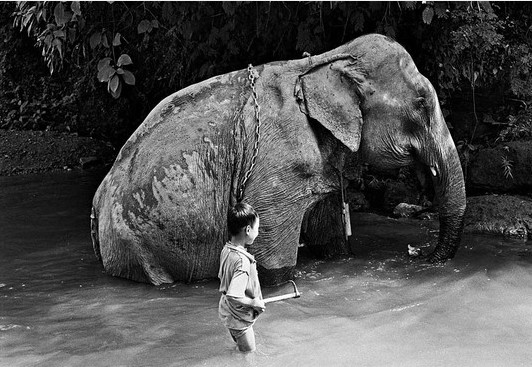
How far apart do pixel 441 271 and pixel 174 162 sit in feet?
6.73

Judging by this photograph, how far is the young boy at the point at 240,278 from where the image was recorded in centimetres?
399

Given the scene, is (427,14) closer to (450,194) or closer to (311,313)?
(450,194)

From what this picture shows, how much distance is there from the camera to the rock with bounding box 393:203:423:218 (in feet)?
24.4

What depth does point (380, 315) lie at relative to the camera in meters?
4.83

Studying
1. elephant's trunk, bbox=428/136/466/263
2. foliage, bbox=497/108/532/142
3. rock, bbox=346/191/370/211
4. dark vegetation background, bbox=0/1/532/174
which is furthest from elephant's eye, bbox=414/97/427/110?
foliage, bbox=497/108/532/142

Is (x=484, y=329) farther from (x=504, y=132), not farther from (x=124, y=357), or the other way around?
(x=504, y=132)

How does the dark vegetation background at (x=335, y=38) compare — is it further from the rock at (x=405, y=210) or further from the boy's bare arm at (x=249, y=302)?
the boy's bare arm at (x=249, y=302)

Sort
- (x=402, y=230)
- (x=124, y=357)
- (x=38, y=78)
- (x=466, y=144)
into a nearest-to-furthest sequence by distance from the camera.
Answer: (x=124, y=357) < (x=402, y=230) < (x=466, y=144) < (x=38, y=78)

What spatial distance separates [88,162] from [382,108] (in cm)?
658

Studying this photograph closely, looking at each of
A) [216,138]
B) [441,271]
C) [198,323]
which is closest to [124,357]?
[198,323]

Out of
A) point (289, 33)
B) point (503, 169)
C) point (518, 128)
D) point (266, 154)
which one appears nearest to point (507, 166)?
point (503, 169)

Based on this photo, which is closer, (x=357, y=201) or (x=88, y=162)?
(x=357, y=201)

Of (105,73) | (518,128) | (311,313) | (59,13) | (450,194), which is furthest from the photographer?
(518,128)

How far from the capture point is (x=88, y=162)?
1116cm
